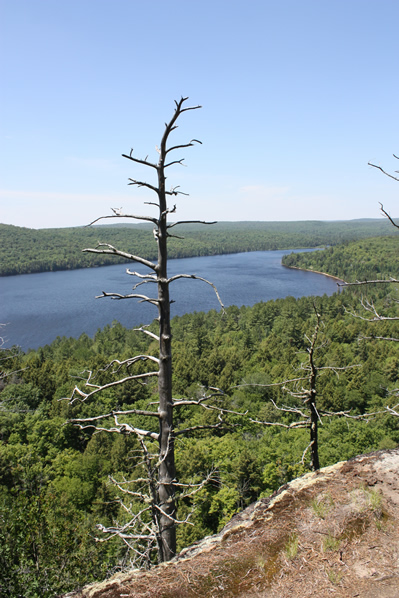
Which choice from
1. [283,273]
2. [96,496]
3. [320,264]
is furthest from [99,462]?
[320,264]

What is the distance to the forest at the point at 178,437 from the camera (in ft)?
34.1

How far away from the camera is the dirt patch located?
4887mm

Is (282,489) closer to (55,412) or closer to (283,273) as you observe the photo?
(55,412)

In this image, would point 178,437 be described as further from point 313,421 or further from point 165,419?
point 313,421

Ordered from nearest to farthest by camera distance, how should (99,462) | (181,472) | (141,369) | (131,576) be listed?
1. (131,576)
2. (181,472)
3. (99,462)
4. (141,369)

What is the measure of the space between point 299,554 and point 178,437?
7.59ft

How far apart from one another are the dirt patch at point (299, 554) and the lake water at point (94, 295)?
2397 inches

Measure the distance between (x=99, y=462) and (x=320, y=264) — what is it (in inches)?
6237

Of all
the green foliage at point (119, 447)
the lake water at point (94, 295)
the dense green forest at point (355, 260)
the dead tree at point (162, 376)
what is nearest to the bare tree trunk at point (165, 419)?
the dead tree at point (162, 376)

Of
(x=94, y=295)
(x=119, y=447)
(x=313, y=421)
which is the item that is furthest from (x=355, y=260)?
(x=313, y=421)

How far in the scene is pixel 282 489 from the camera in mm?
7082

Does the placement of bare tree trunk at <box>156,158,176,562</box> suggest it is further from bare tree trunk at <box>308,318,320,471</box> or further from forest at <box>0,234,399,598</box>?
bare tree trunk at <box>308,318,320,471</box>

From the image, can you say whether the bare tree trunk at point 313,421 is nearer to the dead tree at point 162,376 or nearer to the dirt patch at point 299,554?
the dirt patch at point 299,554

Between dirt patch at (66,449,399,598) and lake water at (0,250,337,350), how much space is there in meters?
60.9
